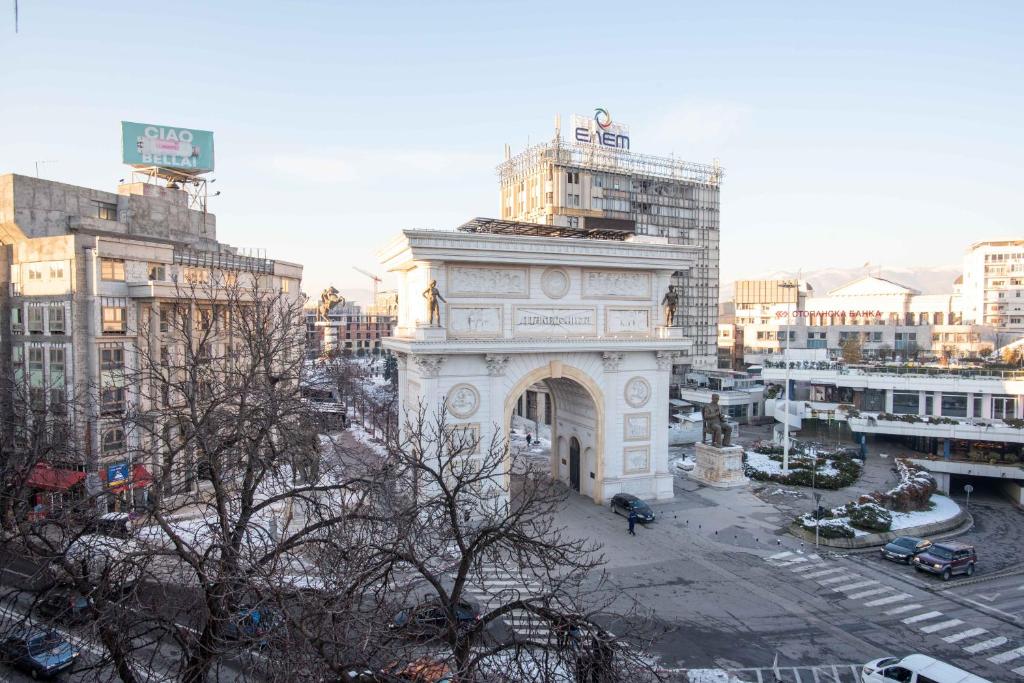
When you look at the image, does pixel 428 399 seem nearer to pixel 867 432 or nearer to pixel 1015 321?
pixel 867 432

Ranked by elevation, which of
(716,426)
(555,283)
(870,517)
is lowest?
(870,517)

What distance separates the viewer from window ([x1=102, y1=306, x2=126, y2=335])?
3127cm

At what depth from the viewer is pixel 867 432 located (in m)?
50.4

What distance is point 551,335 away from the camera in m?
32.2

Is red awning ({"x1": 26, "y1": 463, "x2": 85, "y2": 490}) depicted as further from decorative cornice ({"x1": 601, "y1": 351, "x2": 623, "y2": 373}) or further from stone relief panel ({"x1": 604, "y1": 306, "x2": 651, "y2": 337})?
stone relief panel ({"x1": 604, "y1": 306, "x2": 651, "y2": 337})

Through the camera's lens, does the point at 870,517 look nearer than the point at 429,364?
Yes

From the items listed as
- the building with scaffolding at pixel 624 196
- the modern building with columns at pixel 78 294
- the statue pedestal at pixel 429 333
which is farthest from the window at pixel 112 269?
the building with scaffolding at pixel 624 196

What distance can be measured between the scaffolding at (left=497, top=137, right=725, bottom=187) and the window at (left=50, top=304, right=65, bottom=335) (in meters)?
49.2

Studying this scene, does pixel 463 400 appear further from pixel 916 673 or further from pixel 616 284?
pixel 916 673

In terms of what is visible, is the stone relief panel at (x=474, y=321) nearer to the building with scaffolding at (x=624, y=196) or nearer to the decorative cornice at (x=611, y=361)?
the decorative cornice at (x=611, y=361)

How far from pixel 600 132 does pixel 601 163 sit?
11.0ft

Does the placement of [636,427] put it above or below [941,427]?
above

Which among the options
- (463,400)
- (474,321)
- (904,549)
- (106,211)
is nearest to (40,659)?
(463,400)

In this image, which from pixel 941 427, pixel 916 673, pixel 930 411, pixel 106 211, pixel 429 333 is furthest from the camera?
pixel 930 411
